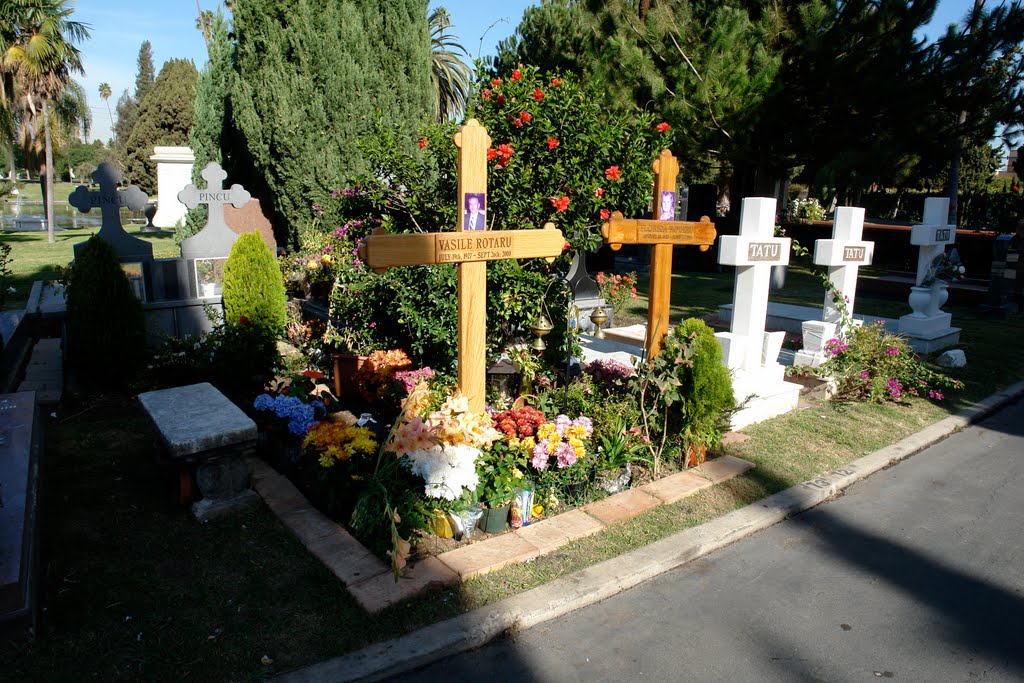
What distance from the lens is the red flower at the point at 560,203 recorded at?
548cm

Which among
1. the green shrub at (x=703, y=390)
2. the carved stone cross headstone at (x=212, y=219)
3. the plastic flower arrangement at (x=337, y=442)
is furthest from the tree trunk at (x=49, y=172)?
the green shrub at (x=703, y=390)

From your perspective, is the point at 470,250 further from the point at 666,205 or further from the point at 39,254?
the point at 39,254

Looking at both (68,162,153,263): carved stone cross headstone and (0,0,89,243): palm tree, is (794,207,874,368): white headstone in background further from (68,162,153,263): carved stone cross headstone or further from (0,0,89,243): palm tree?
(0,0,89,243): palm tree

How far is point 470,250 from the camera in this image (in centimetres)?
407

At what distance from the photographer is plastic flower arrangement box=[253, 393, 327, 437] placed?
4789mm

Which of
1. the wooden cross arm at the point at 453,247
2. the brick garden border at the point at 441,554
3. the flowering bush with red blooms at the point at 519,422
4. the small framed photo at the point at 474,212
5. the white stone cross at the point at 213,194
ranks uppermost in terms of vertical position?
the white stone cross at the point at 213,194

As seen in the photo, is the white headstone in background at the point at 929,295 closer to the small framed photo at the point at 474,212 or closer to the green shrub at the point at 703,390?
the green shrub at the point at 703,390

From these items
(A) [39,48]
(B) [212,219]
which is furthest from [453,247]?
(A) [39,48]

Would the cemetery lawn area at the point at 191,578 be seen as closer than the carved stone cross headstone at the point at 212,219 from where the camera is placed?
Yes

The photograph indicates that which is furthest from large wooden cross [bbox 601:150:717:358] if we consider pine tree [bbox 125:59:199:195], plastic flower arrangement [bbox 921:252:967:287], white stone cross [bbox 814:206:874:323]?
pine tree [bbox 125:59:199:195]

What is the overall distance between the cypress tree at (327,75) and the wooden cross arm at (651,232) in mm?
7657

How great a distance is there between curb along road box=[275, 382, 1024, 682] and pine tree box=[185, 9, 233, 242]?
14.7 m

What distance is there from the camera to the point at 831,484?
15.9ft

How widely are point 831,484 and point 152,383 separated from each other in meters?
5.62
